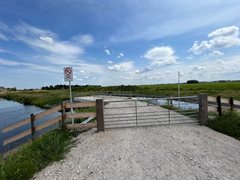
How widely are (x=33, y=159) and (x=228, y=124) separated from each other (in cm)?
675

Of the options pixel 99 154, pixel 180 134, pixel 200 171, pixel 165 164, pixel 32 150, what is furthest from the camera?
pixel 180 134

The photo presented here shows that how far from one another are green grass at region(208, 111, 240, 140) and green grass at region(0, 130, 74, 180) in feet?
17.9

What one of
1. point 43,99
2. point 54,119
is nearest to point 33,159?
point 54,119

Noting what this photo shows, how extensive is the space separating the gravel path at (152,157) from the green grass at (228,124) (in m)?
0.44

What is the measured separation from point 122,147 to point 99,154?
2.57 ft

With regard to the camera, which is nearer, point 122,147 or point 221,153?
point 221,153

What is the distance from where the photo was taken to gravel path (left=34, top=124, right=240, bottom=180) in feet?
14.3

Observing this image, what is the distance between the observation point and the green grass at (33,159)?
462 cm

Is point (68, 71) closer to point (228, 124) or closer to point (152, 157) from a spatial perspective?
point (152, 157)

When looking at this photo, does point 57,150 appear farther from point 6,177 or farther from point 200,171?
point 200,171

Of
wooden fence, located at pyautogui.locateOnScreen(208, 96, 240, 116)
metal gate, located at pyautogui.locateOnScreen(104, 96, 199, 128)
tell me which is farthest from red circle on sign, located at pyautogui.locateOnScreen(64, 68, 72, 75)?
wooden fence, located at pyautogui.locateOnScreen(208, 96, 240, 116)

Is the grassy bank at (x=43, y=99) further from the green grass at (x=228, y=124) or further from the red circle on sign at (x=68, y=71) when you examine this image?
the green grass at (x=228, y=124)

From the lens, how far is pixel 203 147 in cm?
582

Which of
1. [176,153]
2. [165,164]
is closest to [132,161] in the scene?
[165,164]
